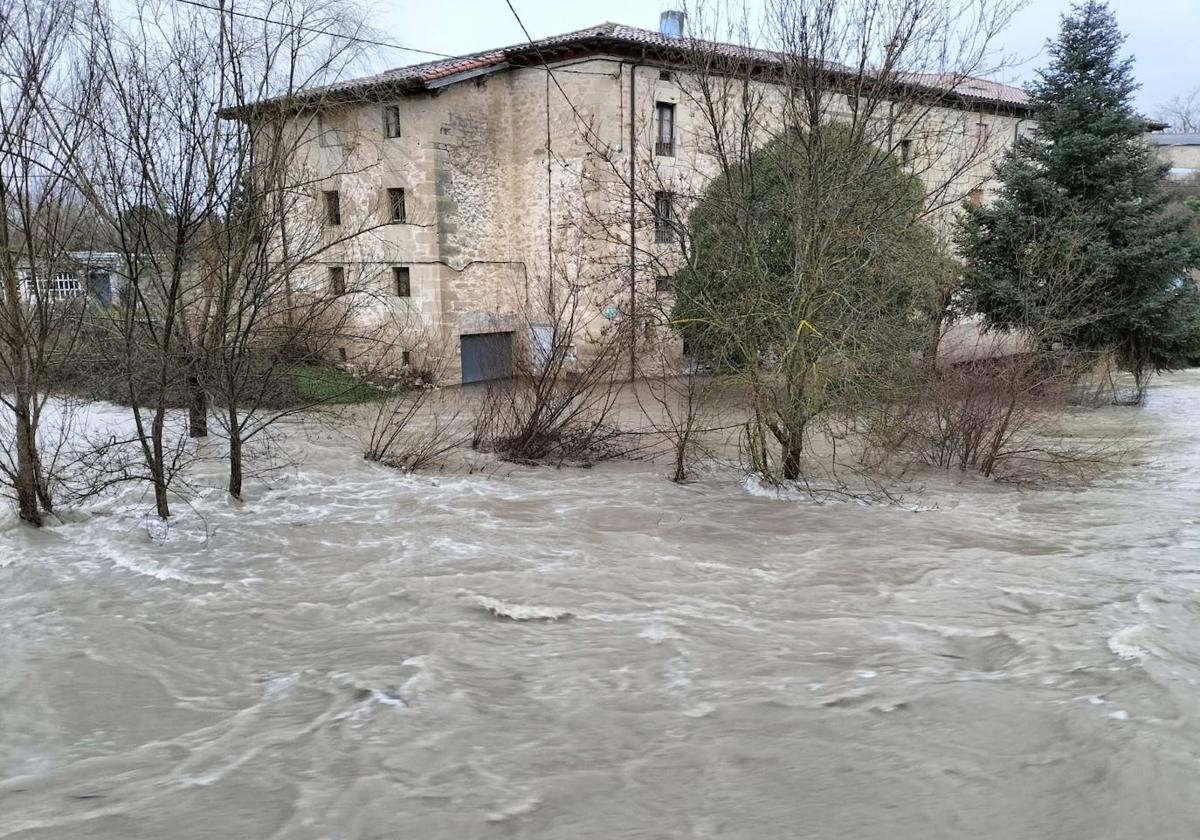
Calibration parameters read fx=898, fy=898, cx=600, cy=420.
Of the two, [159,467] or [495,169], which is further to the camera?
[495,169]

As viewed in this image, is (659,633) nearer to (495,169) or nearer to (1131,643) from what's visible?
(1131,643)

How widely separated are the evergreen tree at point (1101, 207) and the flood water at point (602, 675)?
9.29m

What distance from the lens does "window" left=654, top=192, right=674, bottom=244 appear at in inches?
448

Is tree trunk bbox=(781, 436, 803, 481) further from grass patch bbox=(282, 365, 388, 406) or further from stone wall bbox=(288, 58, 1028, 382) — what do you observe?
stone wall bbox=(288, 58, 1028, 382)

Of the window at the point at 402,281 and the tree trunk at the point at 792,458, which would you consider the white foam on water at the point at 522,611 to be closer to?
the tree trunk at the point at 792,458

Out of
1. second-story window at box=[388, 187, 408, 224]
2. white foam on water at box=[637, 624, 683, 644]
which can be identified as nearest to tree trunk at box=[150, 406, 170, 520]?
white foam on water at box=[637, 624, 683, 644]

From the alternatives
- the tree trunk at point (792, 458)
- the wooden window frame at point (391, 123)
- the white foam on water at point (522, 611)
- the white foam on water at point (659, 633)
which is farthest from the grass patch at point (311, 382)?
the wooden window frame at point (391, 123)

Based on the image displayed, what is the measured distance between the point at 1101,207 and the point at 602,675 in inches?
675

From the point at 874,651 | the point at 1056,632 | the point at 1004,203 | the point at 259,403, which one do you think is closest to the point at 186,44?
the point at 259,403

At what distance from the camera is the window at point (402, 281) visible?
22703mm

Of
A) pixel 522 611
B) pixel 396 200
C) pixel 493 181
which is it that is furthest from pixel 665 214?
pixel 493 181

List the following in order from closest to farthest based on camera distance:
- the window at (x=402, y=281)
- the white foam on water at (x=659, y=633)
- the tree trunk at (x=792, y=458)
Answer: the white foam on water at (x=659, y=633) → the tree trunk at (x=792, y=458) → the window at (x=402, y=281)

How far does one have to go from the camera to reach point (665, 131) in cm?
2241

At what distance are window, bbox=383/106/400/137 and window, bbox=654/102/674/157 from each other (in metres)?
6.29
